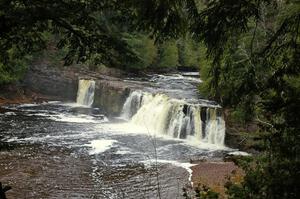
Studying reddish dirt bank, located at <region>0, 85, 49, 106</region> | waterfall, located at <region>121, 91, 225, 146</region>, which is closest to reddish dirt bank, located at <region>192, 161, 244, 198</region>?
waterfall, located at <region>121, 91, 225, 146</region>

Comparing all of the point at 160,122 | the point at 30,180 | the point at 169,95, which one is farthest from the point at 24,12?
the point at 169,95

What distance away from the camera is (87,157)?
19047 mm

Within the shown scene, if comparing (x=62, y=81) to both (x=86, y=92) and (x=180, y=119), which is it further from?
(x=180, y=119)

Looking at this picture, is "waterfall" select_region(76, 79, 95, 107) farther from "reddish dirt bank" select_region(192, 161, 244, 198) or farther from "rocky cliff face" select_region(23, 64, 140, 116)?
"reddish dirt bank" select_region(192, 161, 244, 198)

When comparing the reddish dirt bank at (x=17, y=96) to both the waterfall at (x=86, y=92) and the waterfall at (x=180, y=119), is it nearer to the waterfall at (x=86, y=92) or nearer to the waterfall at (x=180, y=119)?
the waterfall at (x=86, y=92)

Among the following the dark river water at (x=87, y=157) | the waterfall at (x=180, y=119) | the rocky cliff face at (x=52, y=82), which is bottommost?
the dark river water at (x=87, y=157)

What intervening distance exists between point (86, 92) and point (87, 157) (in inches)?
562

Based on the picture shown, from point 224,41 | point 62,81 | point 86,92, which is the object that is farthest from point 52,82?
point 224,41

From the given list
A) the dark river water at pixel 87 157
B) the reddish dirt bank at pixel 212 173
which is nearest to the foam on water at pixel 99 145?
the dark river water at pixel 87 157

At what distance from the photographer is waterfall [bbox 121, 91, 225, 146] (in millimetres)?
23609

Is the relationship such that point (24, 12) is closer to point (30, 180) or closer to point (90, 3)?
point (90, 3)

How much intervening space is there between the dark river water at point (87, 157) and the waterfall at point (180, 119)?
2.22 ft

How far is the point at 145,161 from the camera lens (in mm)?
18719

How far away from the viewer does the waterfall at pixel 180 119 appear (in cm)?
2361
